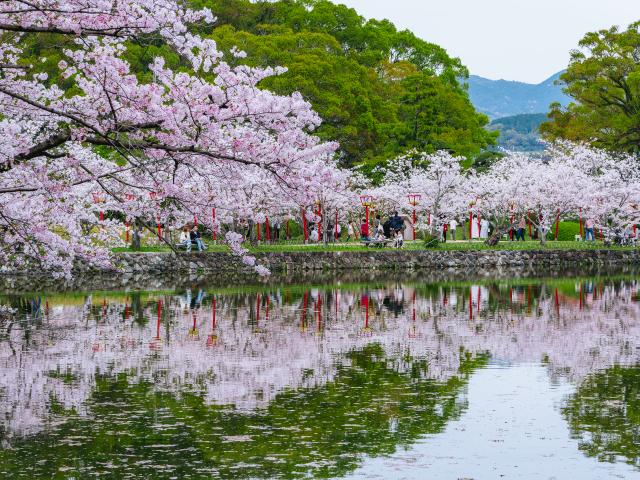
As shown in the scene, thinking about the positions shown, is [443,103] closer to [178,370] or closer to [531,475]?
[178,370]

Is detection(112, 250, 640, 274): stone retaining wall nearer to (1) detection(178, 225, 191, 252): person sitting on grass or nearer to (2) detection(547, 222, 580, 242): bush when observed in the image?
(1) detection(178, 225, 191, 252): person sitting on grass

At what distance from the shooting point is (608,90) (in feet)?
185

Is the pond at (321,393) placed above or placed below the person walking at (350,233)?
below

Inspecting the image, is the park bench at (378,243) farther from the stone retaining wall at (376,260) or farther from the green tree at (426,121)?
the green tree at (426,121)

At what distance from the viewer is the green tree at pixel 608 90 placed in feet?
182

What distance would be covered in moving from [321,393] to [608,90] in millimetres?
49228

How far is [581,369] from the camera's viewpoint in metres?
13.0

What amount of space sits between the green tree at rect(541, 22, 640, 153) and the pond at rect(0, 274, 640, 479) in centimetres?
3746

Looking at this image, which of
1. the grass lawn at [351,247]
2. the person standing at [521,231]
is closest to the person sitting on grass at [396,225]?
the grass lawn at [351,247]

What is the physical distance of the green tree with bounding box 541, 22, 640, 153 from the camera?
55.6m

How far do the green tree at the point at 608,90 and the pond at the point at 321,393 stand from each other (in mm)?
37463

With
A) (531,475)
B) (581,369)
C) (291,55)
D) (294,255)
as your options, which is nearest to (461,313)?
(581,369)

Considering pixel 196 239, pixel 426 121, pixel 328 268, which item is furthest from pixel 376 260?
pixel 426 121

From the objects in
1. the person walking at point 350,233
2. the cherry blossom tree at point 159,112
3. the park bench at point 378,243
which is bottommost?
the park bench at point 378,243
